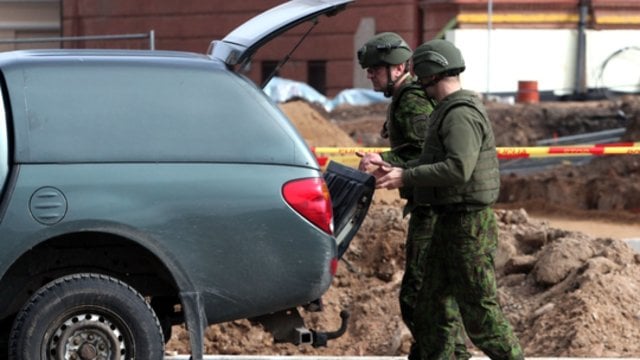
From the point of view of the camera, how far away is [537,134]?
2298 cm

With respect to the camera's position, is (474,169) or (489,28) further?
(489,28)

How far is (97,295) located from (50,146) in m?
0.73

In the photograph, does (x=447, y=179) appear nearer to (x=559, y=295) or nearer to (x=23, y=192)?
(x=23, y=192)

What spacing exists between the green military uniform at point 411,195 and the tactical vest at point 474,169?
441 mm

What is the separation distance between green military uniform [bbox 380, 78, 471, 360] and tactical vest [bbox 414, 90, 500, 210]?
1.45ft

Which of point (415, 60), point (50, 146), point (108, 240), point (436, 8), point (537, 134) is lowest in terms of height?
point (108, 240)

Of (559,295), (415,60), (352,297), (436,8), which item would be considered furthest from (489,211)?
(436,8)

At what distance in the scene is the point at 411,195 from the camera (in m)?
7.07

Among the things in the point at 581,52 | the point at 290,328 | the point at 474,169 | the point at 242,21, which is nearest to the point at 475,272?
the point at 474,169

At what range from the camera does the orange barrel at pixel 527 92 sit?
2605 centimetres

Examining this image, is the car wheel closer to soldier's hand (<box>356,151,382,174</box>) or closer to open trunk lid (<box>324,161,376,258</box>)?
open trunk lid (<box>324,161,376,258</box>)

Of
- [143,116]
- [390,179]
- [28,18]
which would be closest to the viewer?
[143,116]

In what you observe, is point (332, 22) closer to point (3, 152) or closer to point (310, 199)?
point (310, 199)

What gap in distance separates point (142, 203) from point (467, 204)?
1.58 metres
